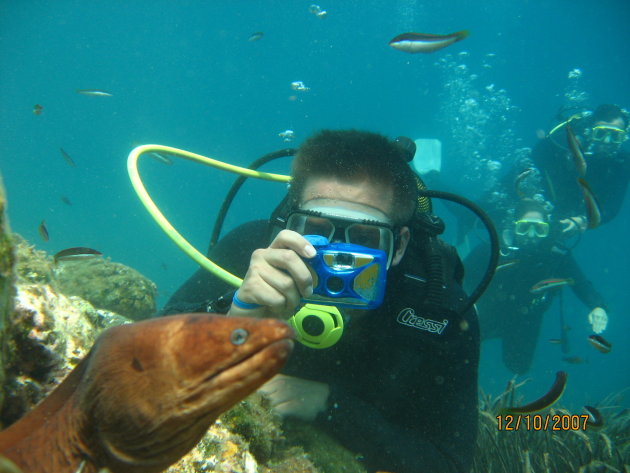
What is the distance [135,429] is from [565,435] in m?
5.86

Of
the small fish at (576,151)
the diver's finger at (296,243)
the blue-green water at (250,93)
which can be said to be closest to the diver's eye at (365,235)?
the diver's finger at (296,243)

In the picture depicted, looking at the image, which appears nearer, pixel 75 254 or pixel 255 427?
pixel 255 427

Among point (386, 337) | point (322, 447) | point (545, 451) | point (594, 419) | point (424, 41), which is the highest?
point (424, 41)

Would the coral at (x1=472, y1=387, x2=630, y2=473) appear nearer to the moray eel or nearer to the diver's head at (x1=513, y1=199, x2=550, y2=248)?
the moray eel

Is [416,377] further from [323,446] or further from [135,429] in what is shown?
[135,429]

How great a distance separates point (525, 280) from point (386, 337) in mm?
8743

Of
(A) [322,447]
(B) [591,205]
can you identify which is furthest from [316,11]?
(A) [322,447]

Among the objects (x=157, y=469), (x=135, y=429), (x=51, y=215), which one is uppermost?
(x=135, y=429)

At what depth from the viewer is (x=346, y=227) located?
2.33 meters

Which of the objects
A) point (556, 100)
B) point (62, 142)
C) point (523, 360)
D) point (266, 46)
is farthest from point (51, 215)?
point (556, 100)

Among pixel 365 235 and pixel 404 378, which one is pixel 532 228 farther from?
pixel 365 235

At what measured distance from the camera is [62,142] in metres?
93.8

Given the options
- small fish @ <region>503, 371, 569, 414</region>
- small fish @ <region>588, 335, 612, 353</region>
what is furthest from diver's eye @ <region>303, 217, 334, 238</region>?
small fish @ <region>588, 335, 612, 353</region>
